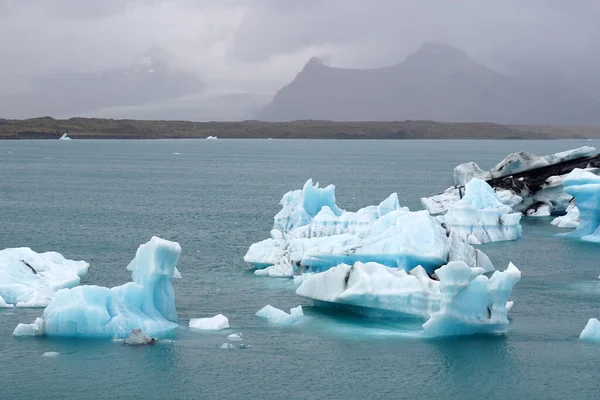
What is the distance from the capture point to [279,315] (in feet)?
83.9

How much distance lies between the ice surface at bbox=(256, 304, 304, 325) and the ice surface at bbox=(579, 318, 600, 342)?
819 centimetres

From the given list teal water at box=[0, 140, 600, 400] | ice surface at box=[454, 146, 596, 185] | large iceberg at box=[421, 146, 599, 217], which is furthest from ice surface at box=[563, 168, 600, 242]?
ice surface at box=[454, 146, 596, 185]

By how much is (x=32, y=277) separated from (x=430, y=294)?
13368 mm

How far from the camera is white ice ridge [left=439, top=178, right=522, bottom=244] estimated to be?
142ft

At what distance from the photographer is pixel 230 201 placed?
63688 millimetres

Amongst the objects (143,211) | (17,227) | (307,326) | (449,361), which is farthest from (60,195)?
(449,361)

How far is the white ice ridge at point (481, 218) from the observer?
43.2 meters

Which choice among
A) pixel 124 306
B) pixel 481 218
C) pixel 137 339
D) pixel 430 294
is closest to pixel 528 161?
pixel 481 218

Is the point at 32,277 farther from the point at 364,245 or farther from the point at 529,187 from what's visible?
the point at 529,187

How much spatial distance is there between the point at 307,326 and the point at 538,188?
33644 millimetres

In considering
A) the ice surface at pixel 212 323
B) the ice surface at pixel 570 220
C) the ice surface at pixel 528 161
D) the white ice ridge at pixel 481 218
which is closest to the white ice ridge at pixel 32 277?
the ice surface at pixel 212 323

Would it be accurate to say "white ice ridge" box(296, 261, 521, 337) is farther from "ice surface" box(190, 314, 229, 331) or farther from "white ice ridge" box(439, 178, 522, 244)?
"white ice ridge" box(439, 178, 522, 244)

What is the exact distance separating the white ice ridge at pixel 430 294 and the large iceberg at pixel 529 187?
28.5 m

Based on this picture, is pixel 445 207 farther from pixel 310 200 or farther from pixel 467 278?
pixel 467 278
